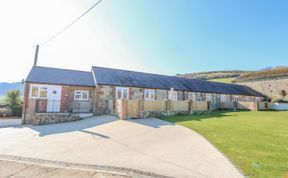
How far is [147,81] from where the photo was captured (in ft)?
73.1

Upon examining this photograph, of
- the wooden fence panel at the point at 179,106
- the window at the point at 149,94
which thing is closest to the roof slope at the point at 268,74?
the wooden fence panel at the point at 179,106

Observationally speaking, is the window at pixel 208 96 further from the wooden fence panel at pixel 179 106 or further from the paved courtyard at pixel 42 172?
the paved courtyard at pixel 42 172

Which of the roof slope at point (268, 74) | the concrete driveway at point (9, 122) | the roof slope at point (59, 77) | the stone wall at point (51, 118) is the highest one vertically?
the roof slope at point (268, 74)

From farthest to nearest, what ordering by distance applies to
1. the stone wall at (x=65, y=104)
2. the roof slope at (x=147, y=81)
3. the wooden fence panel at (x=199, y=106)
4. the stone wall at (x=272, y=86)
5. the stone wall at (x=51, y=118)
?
1. the stone wall at (x=272, y=86)
2. the roof slope at (x=147, y=81)
3. the wooden fence panel at (x=199, y=106)
4. the stone wall at (x=65, y=104)
5. the stone wall at (x=51, y=118)

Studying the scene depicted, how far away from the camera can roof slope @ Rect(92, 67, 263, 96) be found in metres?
19.4

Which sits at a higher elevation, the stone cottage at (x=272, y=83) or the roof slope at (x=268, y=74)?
the roof slope at (x=268, y=74)

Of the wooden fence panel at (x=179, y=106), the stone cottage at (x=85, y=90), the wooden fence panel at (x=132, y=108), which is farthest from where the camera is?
the wooden fence panel at (x=179, y=106)

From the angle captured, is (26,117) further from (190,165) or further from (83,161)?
(190,165)

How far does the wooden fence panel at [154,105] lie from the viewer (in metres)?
15.0

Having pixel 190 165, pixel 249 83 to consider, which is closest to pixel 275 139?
pixel 190 165

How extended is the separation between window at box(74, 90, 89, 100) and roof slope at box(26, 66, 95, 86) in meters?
0.78

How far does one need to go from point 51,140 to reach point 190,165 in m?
6.86

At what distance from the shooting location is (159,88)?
70.1ft

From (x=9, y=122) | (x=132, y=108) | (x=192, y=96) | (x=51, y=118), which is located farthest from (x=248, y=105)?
(x=9, y=122)
